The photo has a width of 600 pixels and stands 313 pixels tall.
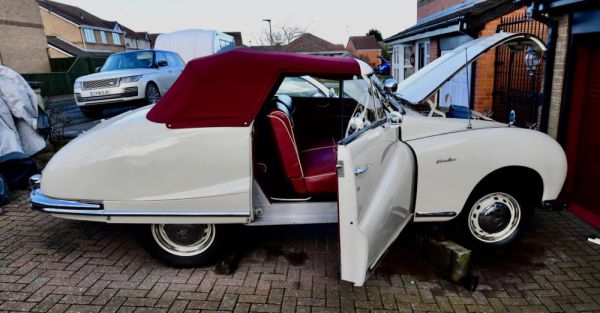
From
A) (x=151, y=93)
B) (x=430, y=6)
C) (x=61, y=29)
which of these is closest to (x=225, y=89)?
(x=151, y=93)

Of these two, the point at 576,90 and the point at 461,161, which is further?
the point at 576,90

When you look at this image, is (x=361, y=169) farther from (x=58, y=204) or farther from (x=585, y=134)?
(x=585, y=134)

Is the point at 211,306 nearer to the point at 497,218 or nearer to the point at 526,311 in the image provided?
the point at 526,311

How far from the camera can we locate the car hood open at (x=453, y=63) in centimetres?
363

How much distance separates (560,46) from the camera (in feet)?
17.1

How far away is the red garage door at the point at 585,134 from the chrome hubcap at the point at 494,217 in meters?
1.45

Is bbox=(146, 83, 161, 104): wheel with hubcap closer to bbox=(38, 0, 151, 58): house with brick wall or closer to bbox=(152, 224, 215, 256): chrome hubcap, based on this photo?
bbox=(152, 224, 215, 256): chrome hubcap

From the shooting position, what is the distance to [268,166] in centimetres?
396

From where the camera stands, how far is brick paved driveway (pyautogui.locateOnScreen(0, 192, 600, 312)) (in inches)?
127

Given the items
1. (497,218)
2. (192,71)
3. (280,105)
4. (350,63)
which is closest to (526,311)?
(497,218)

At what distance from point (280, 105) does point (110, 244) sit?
2359 mm

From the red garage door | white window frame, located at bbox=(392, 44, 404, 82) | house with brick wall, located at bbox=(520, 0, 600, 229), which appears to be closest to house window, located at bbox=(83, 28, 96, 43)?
white window frame, located at bbox=(392, 44, 404, 82)

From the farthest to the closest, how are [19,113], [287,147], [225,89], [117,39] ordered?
[117,39] < [19,113] < [287,147] < [225,89]

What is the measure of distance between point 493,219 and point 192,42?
13.9 metres
